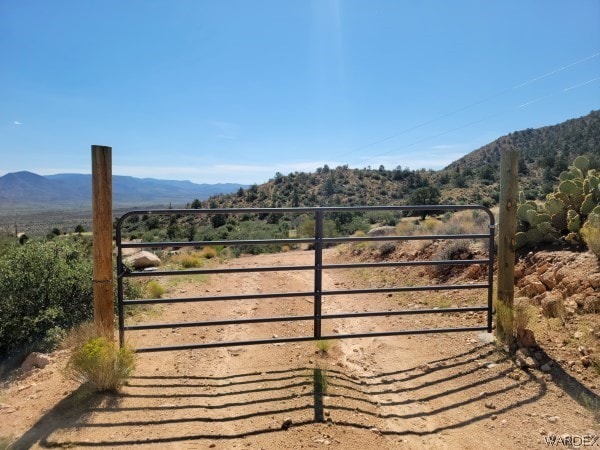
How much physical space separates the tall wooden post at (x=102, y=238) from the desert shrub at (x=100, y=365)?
0.39 metres

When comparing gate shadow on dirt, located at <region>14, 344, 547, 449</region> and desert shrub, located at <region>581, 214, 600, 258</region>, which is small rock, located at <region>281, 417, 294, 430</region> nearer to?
gate shadow on dirt, located at <region>14, 344, 547, 449</region>

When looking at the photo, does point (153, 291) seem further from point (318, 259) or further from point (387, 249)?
point (387, 249)

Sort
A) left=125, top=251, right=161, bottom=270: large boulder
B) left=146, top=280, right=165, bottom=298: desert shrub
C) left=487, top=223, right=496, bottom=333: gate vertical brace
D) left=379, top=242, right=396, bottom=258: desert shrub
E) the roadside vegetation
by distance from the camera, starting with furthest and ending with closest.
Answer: left=125, top=251, right=161, bottom=270: large boulder, left=379, top=242, right=396, bottom=258: desert shrub, left=146, top=280, right=165, bottom=298: desert shrub, the roadside vegetation, left=487, top=223, right=496, bottom=333: gate vertical brace

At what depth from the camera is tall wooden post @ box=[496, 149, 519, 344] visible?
6.31m

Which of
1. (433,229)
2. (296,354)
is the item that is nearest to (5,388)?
(296,354)

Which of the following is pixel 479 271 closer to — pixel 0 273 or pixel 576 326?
pixel 576 326

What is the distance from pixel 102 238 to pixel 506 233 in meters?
5.14

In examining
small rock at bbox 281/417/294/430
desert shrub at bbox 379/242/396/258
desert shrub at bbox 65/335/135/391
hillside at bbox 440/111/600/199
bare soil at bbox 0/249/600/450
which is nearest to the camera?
bare soil at bbox 0/249/600/450

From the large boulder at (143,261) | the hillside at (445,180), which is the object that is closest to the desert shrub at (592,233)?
the large boulder at (143,261)

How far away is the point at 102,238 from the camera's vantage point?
17.2ft

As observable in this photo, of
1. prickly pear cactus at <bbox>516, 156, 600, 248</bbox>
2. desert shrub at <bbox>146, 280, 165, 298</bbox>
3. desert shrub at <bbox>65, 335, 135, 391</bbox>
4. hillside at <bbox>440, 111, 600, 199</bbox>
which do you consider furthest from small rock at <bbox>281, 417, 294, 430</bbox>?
hillside at <bbox>440, 111, 600, 199</bbox>

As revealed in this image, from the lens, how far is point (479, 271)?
970cm

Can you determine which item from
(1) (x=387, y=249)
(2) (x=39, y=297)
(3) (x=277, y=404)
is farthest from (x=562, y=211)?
(2) (x=39, y=297)

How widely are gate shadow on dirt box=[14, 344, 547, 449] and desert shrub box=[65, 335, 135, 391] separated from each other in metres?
0.13
